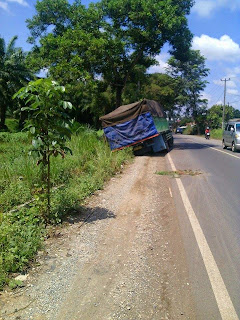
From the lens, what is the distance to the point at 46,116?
17.3 feet

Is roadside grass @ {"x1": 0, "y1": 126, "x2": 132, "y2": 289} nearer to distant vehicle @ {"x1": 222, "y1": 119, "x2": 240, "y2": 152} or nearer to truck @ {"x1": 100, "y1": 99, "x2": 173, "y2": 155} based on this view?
truck @ {"x1": 100, "y1": 99, "x2": 173, "y2": 155}

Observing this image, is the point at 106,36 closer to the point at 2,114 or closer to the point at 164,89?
the point at 2,114

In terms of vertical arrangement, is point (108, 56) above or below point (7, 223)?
above

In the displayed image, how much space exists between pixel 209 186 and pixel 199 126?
5330 centimetres

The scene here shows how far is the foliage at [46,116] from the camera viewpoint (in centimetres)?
511

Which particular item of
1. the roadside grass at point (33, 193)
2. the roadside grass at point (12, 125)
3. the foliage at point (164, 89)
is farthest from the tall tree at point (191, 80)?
the roadside grass at point (33, 193)

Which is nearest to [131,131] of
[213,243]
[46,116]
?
[46,116]

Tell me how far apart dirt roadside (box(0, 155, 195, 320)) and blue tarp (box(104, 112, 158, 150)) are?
9.72 meters

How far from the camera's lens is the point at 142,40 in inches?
840

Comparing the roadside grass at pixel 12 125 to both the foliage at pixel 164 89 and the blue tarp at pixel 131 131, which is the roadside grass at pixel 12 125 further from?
the blue tarp at pixel 131 131

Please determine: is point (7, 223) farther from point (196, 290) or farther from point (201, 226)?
point (201, 226)

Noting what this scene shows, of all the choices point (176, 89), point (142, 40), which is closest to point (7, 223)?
point (142, 40)

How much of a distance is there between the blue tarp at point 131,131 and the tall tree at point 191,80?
42093 mm

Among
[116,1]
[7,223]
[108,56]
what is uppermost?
[116,1]
